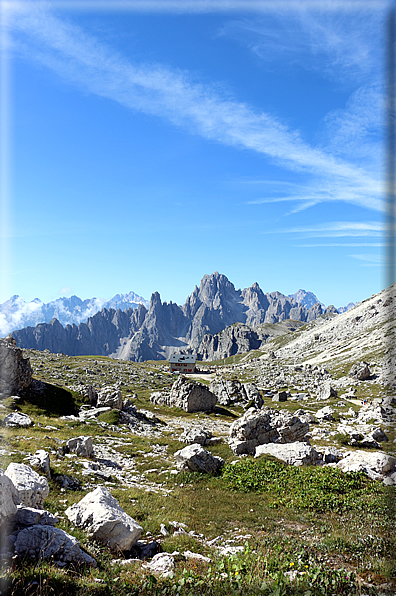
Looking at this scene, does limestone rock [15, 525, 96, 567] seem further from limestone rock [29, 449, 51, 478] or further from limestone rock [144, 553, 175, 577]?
limestone rock [29, 449, 51, 478]

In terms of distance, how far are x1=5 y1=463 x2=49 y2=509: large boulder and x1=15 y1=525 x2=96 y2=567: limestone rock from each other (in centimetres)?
237

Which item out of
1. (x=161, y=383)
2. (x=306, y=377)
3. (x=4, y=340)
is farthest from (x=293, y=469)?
(x=306, y=377)

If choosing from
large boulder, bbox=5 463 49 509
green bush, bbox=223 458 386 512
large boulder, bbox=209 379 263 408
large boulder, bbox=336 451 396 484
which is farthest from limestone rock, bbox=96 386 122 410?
large boulder, bbox=209 379 263 408

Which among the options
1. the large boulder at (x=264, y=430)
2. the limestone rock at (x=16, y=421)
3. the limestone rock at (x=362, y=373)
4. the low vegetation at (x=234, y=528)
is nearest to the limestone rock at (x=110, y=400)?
the low vegetation at (x=234, y=528)

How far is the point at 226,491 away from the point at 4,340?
1526 inches

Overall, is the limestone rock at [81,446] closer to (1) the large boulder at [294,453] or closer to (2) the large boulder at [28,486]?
(2) the large boulder at [28,486]

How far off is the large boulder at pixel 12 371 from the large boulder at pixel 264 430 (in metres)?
27.9

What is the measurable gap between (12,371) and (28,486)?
34.6m

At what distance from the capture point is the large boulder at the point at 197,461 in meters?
23.1

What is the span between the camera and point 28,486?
421 inches

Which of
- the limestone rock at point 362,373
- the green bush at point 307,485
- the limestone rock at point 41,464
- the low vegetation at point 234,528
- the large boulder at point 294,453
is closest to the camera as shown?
the low vegetation at point 234,528

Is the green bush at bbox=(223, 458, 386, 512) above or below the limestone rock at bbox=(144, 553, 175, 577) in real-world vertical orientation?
below

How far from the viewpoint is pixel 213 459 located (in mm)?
24234

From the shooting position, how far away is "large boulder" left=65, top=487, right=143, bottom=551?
10.4m
